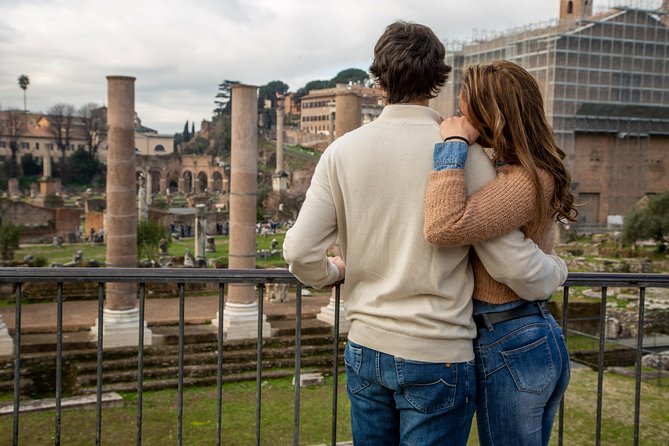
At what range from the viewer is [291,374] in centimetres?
1162

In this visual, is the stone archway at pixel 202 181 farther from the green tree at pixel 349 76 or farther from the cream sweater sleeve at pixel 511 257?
the cream sweater sleeve at pixel 511 257

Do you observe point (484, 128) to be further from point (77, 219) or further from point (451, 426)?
point (77, 219)

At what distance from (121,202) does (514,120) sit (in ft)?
39.3

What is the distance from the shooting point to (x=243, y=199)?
1398cm

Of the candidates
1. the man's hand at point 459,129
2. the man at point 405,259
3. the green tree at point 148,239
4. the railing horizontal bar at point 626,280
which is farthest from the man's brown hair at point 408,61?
the green tree at point 148,239

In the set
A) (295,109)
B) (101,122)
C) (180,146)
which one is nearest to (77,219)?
(101,122)

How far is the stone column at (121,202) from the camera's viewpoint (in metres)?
12.7

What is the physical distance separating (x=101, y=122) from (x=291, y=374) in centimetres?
6051

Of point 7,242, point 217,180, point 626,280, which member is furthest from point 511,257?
point 217,180

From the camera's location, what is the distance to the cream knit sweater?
1782 millimetres

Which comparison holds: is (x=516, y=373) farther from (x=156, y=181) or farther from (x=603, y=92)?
(x=156, y=181)

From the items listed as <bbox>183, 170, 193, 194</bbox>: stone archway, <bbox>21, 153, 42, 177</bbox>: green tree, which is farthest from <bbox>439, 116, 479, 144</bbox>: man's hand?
<bbox>183, 170, 193, 194</bbox>: stone archway

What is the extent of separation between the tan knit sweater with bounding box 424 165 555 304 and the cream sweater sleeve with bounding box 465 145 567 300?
0.11ft

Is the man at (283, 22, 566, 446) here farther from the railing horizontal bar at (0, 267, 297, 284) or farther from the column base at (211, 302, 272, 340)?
the column base at (211, 302, 272, 340)
